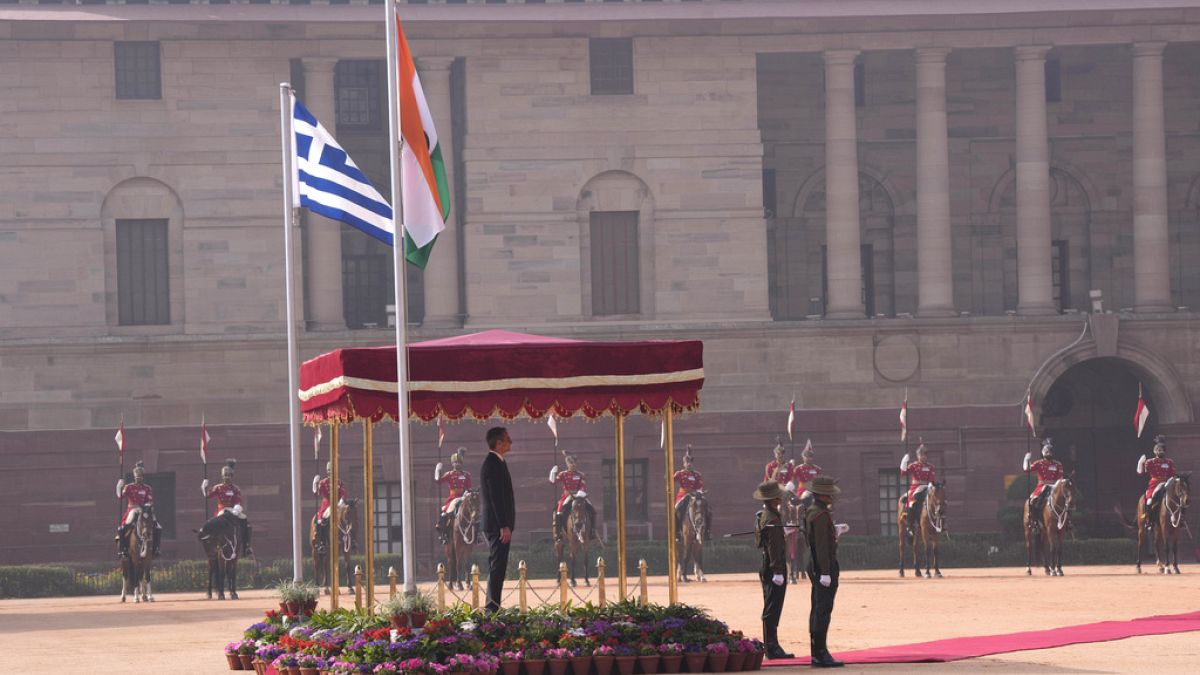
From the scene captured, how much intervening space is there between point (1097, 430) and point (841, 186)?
10.1 m

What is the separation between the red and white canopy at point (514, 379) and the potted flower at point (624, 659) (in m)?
2.78

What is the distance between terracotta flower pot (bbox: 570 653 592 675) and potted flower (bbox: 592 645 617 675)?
0.26 ft

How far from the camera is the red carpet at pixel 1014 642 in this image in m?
24.3

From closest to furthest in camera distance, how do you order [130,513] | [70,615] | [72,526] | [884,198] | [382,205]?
[382,205], [70,615], [130,513], [72,526], [884,198]

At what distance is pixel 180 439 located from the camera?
54.2m

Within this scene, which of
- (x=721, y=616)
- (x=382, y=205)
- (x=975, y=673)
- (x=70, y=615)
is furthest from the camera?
(x=70, y=615)

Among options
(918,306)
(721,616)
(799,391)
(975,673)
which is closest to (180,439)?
(799,391)

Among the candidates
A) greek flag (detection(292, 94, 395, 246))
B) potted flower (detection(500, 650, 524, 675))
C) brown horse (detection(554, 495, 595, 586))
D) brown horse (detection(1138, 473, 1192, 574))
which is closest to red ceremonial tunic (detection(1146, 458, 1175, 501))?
brown horse (detection(1138, 473, 1192, 574))

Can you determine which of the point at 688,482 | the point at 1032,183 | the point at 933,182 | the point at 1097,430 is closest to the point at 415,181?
the point at 688,482

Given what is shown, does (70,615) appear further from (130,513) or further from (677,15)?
(677,15)

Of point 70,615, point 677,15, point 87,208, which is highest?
point 677,15

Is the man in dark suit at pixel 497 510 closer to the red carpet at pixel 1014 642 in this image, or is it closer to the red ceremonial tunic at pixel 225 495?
the red carpet at pixel 1014 642

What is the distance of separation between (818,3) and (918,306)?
8.60 m

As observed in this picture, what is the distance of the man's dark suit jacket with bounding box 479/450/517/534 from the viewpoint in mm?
23219
